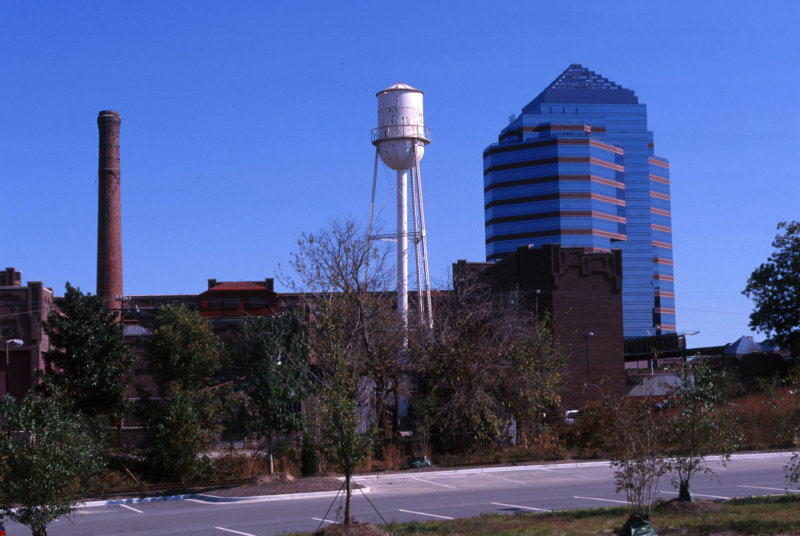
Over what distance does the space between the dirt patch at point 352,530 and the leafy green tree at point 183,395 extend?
12688 mm

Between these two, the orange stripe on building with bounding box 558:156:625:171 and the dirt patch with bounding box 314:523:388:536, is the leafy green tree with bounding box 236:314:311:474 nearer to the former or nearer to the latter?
the dirt patch with bounding box 314:523:388:536

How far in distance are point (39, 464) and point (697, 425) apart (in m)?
12.1

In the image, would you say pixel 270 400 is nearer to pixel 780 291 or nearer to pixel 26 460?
pixel 26 460

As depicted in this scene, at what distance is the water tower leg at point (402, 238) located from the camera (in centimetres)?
4262

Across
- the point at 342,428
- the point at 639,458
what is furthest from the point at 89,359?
the point at 639,458

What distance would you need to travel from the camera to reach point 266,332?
28.4 meters

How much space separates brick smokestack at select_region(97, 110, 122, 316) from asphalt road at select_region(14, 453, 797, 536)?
35800 millimetres

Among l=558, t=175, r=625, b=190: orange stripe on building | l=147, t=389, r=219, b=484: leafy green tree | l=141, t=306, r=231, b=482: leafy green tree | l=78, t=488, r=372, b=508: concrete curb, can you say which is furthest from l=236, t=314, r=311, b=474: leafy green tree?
l=558, t=175, r=625, b=190: orange stripe on building

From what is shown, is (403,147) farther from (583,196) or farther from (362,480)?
(583,196)

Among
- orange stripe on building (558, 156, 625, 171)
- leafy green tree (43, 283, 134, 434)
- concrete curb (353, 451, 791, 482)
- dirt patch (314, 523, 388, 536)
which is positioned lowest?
concrete curb (353, 451, 791, 482)

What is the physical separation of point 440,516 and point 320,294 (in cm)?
1561

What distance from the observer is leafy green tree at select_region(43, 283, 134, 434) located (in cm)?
2883

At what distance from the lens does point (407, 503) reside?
2217 centimetres

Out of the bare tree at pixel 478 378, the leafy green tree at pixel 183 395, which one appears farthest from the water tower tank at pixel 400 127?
the leafy green tree at pixel 183 395
